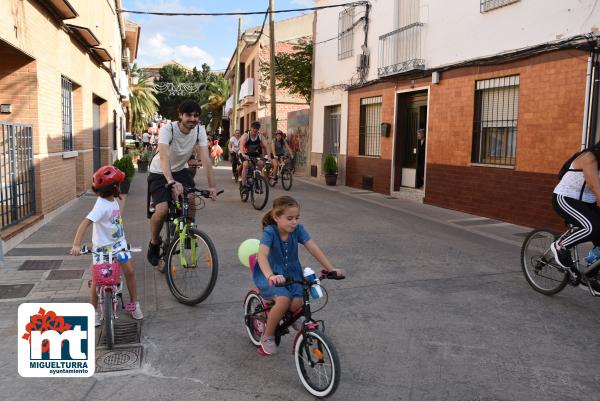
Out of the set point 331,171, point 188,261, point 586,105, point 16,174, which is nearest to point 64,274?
point 188,261

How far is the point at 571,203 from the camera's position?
5016 millimetres

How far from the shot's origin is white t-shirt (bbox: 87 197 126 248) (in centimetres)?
415

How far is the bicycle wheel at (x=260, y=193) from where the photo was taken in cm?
1113

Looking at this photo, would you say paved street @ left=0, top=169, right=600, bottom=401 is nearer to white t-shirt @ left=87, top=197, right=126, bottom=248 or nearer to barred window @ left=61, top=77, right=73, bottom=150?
white t-shirt @ left=87, top=197, right=126, bottom=248

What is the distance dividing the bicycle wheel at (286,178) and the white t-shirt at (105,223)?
10849mm

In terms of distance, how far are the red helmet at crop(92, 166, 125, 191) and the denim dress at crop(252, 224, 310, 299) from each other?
1.39 meters

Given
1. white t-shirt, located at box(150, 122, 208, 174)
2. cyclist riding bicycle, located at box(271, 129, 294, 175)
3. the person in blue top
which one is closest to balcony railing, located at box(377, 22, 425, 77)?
cyclist riding bicycle, located at box(271, 129, 294, 175)

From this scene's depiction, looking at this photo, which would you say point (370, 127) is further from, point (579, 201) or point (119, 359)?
point (119, 359)

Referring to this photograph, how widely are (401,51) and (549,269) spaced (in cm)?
978

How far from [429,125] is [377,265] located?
712 centimetres

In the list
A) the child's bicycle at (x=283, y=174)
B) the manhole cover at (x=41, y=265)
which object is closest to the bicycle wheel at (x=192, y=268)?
the manhole cover at (x=41, y=265)

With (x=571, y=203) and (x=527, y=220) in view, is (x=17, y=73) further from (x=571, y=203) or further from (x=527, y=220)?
(x=527, y=220)

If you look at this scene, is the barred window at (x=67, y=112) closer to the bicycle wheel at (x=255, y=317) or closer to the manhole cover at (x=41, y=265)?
the manhole cover at (x=41, y=265)

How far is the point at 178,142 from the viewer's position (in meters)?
5.51
